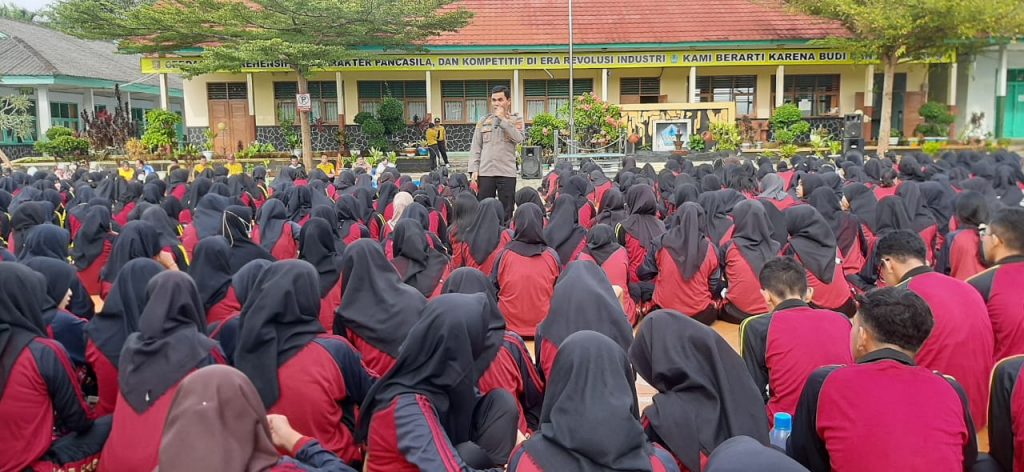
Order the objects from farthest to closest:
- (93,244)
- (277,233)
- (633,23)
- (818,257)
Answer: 1. (633,23)
2. (93,244)
3. (277,233)
4. (818,257)

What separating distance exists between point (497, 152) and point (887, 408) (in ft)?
21.1

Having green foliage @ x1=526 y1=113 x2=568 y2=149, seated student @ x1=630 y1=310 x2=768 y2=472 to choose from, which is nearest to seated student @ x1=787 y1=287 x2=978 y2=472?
seated student @ x1=630 y1=310 x2=768 y2=472

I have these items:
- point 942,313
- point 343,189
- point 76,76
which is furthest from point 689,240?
point 76,76

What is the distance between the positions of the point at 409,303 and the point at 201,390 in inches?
66.5

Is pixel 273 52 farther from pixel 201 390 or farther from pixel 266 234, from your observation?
pixel 201 390

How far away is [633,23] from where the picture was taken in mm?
20375

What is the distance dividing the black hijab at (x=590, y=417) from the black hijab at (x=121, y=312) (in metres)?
2.09

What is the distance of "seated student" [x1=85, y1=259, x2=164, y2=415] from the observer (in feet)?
11.2

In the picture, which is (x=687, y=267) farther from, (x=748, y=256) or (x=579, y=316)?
(x=579, y=316)

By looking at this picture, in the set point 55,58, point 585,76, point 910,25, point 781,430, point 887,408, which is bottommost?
point 781,430

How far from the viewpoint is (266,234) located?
6176 mm

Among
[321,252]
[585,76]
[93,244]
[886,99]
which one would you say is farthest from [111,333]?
[585,76]

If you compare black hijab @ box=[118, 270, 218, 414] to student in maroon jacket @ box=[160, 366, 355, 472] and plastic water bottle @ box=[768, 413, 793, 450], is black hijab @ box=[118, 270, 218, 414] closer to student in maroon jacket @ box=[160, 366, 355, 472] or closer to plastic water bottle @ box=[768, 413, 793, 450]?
student in maroon jacket @ box=[160, 366, 355, 472]

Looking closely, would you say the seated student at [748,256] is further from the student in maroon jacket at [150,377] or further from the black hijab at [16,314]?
the black hijab at [16,314]
